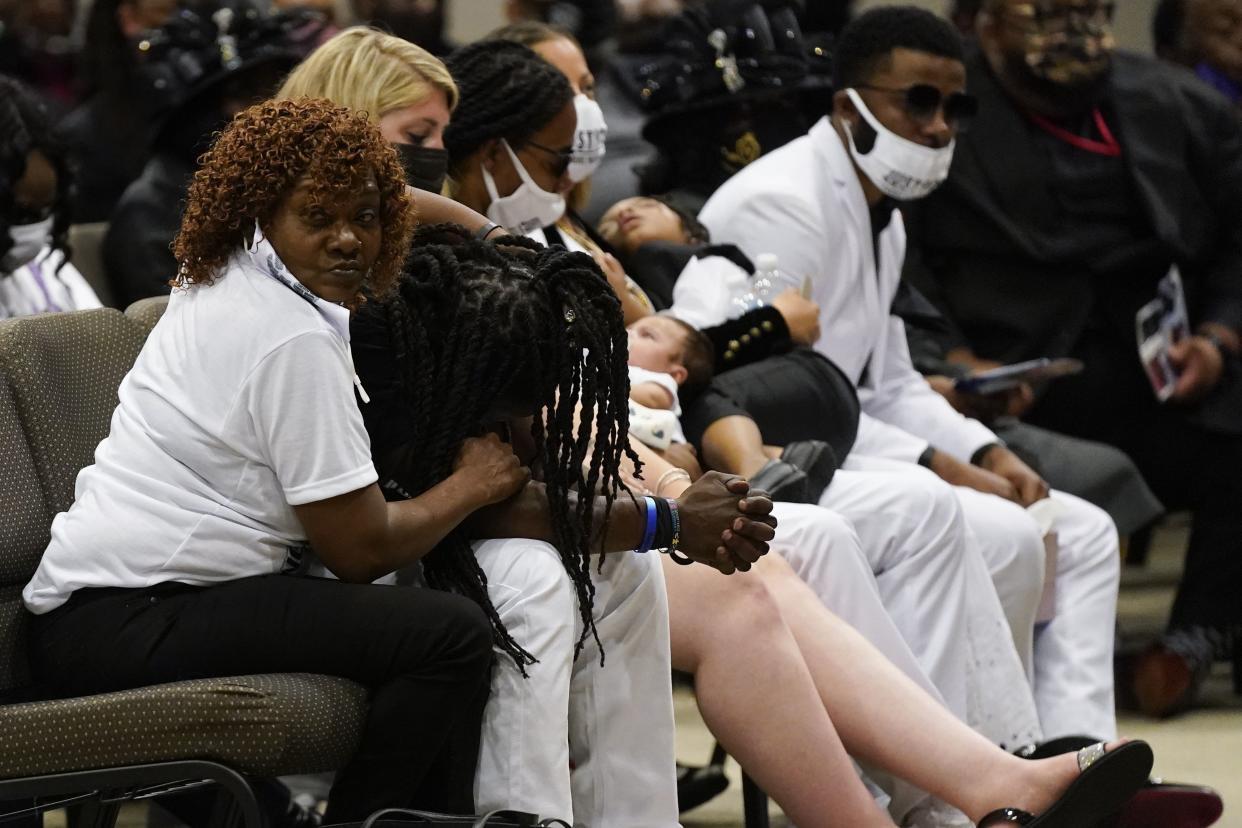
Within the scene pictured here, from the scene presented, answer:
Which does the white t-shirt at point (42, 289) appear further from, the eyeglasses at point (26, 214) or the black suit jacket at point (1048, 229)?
the black suit jacket at point (1048, 229)

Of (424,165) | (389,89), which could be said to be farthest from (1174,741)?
(389,89)

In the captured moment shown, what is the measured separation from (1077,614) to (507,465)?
1886 mm

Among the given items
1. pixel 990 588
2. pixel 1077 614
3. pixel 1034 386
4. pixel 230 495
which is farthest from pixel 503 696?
pixel 1034 386

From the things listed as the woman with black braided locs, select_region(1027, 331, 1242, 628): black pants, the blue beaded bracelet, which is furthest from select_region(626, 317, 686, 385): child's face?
select_region(1027, 331, 1242, 628): black pants

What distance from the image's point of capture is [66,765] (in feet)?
7.72

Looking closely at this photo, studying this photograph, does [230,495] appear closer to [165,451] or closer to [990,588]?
[165,451]

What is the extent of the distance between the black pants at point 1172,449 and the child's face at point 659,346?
193 cm

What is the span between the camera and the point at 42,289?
3971 millimetres

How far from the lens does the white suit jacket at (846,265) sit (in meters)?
4.24

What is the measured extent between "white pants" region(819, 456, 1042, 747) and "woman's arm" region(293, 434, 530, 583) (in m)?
1.11

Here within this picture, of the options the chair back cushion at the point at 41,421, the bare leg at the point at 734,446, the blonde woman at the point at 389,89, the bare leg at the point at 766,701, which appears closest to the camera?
the chair back cushion at the point at 41,421

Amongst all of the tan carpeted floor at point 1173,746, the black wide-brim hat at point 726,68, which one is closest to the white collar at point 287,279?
the tan carpeted floor at point 1173,746

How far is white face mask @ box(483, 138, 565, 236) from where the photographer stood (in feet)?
12.0

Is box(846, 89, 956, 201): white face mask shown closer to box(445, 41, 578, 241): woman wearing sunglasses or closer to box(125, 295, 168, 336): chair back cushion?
box(445, 41, 578, 241): woman wearing sunglasses
